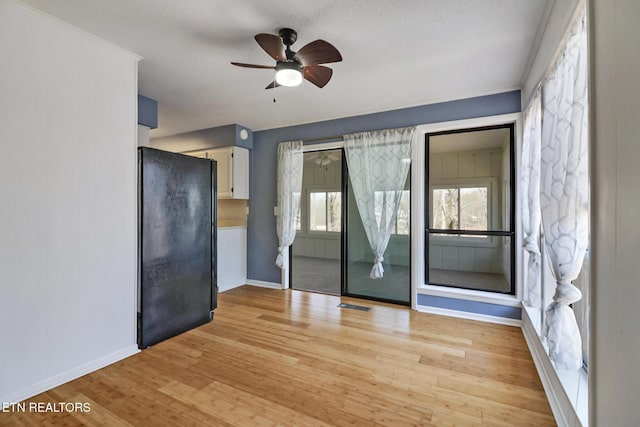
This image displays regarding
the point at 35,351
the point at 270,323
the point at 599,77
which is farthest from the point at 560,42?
the point at 35,351

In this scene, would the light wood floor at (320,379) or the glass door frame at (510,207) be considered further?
the glass door frame at (510,207)

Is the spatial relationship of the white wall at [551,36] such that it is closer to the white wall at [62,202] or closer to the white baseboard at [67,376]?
the white wall at [62,202]

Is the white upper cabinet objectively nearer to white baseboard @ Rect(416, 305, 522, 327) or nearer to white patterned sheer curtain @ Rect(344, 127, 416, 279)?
white patterned sheer curtain @ Rect(344, 127, 416, 279)

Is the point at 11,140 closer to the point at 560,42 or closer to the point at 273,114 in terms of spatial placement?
the point at 273,114

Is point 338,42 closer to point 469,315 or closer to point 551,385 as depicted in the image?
point 551,385

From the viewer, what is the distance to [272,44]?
6.59ft

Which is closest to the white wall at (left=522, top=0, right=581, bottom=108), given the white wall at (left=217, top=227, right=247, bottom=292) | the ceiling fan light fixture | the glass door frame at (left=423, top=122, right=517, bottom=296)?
the glass door frame at (left=423, top=122, right=517, bottom=296)

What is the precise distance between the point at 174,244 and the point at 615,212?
314cm

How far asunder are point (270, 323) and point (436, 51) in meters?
3.12

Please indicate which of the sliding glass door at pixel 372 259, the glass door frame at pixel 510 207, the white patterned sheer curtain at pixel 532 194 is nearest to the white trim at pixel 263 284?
the sliding glass door at pixel 372 259

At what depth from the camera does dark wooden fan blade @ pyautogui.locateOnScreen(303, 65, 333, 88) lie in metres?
2.32

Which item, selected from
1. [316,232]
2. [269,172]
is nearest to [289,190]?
[269,172]

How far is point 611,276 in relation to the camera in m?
1.06

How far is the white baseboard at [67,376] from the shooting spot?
1.86 metres
